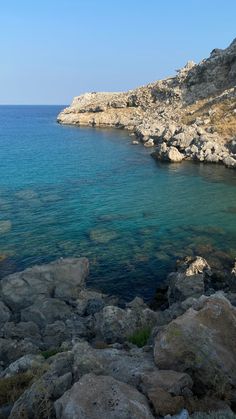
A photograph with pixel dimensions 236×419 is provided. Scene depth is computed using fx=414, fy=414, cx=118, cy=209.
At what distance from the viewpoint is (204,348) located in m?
12.0

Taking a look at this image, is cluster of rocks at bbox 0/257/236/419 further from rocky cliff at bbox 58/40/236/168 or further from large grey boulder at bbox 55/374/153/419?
rocky cliff at bbox 58/40/236/168

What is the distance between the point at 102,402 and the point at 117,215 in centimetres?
3866

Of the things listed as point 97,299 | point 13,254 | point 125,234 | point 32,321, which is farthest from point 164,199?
point 32,321

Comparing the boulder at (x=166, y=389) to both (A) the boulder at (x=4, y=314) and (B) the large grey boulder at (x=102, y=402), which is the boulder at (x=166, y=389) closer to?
(B) the large grey boulder at (x=102, y=402)

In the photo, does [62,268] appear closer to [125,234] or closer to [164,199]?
[125,234]

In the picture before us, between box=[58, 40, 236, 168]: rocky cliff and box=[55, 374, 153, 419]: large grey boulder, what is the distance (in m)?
67.6

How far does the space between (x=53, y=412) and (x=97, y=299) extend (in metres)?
18.0

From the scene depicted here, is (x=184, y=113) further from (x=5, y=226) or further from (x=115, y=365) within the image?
(x=115, y=365)

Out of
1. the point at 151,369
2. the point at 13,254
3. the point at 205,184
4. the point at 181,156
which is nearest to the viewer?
the point at 151,369

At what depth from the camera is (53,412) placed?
1062 cm

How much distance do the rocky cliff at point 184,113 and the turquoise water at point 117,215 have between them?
7577mm

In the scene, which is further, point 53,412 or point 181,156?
point 181,156

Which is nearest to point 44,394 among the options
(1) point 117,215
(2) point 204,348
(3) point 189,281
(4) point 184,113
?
(2) point 204,348

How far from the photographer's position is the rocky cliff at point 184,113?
84062 millimetres
